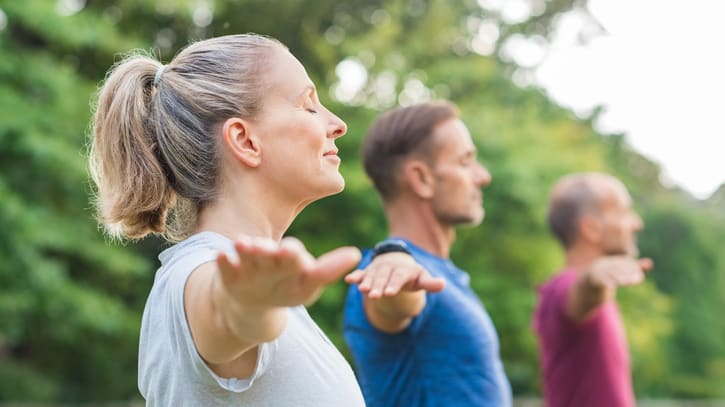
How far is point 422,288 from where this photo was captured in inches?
88.2

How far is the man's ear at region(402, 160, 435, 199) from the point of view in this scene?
3258mm

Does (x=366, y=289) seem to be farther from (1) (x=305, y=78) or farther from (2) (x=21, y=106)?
(2) (x=21, y=106)

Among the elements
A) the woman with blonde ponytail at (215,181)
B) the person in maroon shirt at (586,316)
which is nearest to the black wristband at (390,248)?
the woman with blonde ponytail at (215,181)

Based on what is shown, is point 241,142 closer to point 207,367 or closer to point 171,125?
point 171,125

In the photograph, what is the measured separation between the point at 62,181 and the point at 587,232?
5008 millimetres

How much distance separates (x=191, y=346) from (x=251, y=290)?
306mm

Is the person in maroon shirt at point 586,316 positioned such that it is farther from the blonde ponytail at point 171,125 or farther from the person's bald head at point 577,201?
the blonde ponytail at point 171,125

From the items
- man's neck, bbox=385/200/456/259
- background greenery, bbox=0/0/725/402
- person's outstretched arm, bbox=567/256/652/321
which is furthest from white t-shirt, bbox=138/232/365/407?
background greenery, bbox=0/0/725/402

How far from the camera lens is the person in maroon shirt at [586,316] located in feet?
13.5

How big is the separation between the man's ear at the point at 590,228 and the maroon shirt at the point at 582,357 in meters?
0.36

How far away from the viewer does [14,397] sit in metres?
9.52

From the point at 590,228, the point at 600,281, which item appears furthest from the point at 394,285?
the point at 590,228

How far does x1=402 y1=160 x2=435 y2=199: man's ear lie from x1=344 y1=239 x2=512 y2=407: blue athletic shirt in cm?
45

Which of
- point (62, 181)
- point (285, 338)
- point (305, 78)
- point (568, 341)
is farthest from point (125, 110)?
point (62, 181)
